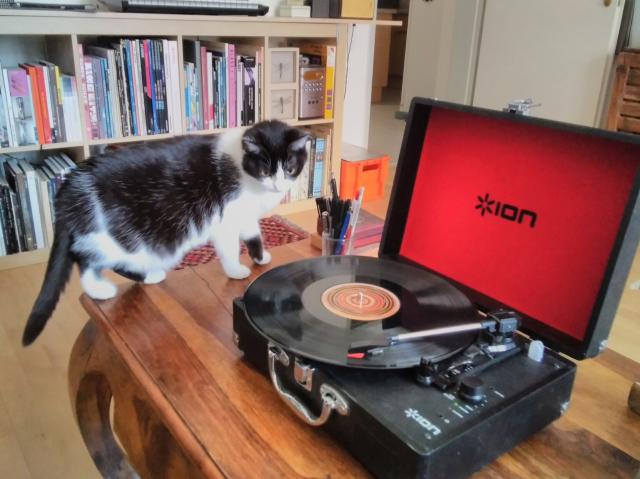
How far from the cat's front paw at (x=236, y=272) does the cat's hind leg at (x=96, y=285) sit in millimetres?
176

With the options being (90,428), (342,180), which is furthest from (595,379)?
(342,180)

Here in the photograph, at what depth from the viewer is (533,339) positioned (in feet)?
2.12

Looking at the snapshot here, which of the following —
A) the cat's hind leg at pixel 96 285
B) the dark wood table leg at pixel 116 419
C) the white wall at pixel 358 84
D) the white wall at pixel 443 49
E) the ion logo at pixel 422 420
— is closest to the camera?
the ion logo at pixel 422 420

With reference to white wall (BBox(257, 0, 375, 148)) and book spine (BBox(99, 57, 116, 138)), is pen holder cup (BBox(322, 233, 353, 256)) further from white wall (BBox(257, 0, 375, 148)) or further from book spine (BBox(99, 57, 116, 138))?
white wall (BBox(257, 0, 375, 148))

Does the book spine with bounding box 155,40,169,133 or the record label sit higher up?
the book spine with bounding box 155,40,169,133

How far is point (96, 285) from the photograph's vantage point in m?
0.85

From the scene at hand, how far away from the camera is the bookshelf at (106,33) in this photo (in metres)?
1.82

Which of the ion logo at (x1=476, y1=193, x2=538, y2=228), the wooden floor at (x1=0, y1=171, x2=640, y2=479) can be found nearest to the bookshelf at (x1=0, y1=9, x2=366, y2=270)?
the wooden floor at (x1=0, y1=171, x2=640, y2=479)

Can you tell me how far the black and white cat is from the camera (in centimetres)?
89

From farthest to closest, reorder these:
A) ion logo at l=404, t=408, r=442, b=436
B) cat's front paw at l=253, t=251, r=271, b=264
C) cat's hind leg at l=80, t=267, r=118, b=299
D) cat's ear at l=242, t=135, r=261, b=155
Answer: cat's ear at l=242, t=135, r=261, b=155 < cat's front paw at l=253, t=251, r=271, b=264 < cat's hind leg at l=80, t=267, r=118, b=299 < ion logo at l=404, t=408, r=442, b=436

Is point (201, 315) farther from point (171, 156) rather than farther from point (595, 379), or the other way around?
point (595, 379)

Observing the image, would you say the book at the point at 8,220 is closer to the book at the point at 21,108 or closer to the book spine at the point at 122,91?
the book at the point at 21,108

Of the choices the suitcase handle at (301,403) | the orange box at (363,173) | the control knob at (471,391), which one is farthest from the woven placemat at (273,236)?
the control knob at (471,391)

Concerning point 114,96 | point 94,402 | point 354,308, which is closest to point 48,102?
point 114,96
